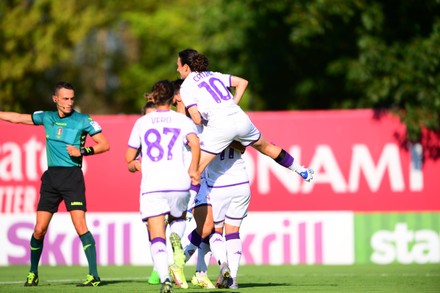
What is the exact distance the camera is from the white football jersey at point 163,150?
10102 millimetres

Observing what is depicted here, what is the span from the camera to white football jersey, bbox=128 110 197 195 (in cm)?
1010

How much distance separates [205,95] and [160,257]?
2.30 meters

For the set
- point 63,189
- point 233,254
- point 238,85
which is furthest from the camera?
point 63,189

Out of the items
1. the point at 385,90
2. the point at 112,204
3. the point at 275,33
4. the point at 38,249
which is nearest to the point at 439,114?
the point at 385,90

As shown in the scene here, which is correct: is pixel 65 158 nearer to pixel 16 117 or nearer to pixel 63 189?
pixel 63 189

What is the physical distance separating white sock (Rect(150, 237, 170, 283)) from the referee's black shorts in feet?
8.23

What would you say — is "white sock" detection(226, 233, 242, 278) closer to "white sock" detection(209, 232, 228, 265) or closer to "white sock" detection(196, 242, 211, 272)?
"white sock" detection(209, 232, 228, 265)

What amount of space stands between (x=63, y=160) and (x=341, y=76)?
620 inches

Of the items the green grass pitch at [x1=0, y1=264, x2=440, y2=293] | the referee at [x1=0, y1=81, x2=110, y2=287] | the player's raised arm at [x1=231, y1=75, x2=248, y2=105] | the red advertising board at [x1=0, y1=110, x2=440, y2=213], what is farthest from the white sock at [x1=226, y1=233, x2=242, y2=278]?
A: the red advertising board at [x1=0, y1=110, x2=440, y2=213]

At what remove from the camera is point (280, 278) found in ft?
47.2

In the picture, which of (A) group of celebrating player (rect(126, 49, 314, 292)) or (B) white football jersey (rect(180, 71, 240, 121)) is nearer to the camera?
(A) group of celebrating player (rect(126, 49, 314, 292))

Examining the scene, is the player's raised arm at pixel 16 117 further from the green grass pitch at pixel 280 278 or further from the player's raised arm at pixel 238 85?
the player's raised arm at pixel 238 85

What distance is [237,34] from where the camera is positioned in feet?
90.7

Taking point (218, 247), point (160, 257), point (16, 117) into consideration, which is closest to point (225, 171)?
point (218, 247)
